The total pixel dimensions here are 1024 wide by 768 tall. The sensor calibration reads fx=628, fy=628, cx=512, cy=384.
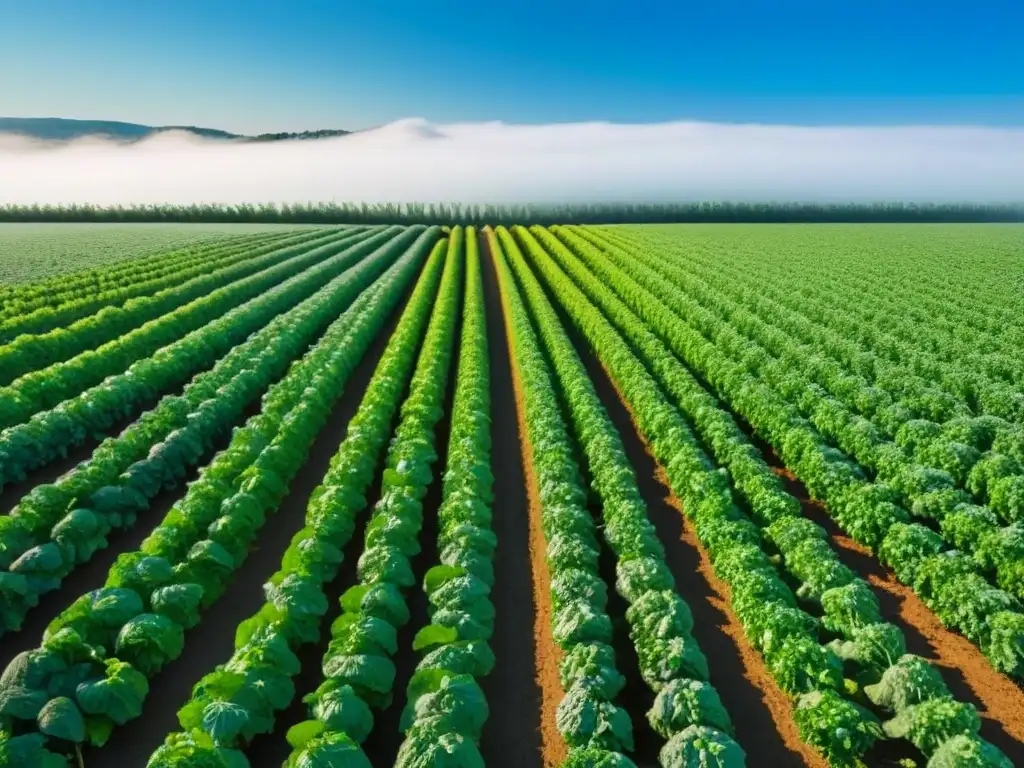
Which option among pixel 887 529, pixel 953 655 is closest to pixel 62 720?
pixel 953 655

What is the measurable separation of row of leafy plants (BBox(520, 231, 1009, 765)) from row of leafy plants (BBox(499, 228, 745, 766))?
3.82ft

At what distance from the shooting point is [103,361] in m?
22.9

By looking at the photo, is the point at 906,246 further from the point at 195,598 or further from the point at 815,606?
the point at 195,598

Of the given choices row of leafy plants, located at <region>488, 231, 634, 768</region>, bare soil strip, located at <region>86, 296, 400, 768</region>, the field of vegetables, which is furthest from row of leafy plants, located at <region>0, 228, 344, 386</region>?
row of leafy plants, located at <region>488, 231, 634, 768</region>

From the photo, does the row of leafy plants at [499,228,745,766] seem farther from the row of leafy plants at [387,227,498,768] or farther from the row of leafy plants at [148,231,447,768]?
the row of leafy plants at [148,231,447,768]

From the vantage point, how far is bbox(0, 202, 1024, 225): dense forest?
12525cm

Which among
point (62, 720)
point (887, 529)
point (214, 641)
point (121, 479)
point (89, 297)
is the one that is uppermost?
point (89, 297)

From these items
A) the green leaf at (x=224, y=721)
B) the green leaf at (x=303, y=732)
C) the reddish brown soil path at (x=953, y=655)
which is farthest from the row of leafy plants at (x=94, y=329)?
the reddish brown soil path at (x=953, y=655)

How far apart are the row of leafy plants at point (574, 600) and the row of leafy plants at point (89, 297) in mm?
19701

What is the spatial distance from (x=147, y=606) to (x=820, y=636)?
11.2 m

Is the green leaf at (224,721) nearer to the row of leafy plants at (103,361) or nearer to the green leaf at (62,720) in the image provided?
the green leaf at (62,720)

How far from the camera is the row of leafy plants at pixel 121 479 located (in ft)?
37.3

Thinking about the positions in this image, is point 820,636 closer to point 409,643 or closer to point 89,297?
point 409,643

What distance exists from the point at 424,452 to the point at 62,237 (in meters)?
89.5
